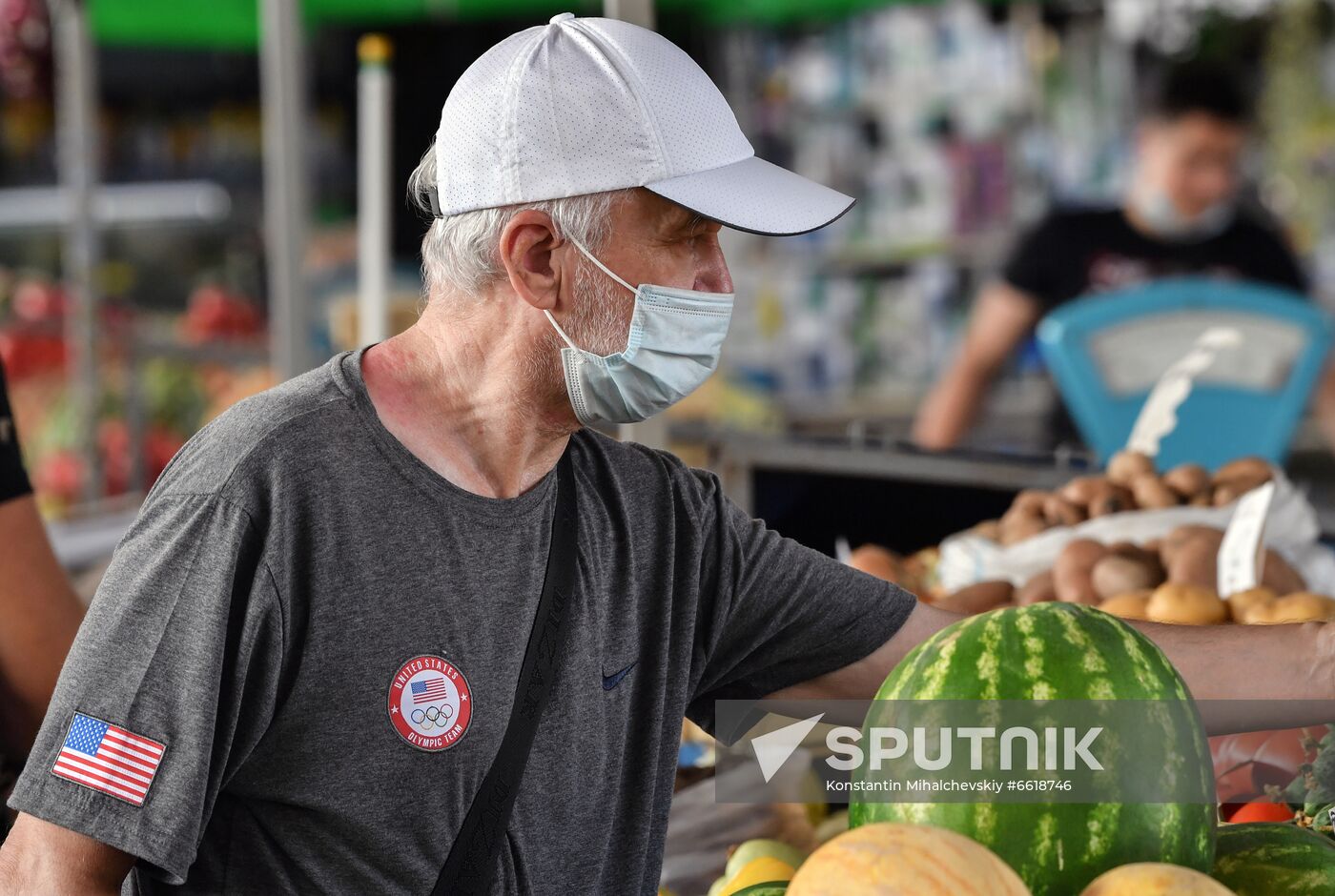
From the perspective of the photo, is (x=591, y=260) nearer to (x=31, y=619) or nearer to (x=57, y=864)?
(x=57, y=864)

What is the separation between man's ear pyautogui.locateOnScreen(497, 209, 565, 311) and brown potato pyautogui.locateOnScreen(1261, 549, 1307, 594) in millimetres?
1097

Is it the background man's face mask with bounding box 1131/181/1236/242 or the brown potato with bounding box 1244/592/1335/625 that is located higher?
the background man's face mask with bounding box 1131/181/1236/242

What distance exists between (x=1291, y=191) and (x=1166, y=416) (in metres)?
3.45

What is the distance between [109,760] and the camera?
1.21 meters

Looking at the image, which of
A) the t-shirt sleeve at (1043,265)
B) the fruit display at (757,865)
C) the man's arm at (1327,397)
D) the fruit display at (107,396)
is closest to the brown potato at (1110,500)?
the fruit display at (757,865)

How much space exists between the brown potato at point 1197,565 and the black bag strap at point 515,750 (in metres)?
0.94

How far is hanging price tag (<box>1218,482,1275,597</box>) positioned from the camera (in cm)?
189

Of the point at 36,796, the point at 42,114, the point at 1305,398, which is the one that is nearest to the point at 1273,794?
the point at 36,796

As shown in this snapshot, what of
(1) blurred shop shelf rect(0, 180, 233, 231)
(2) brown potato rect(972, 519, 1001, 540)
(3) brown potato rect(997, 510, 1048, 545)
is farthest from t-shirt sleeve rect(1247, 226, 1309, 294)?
(1) blurred shop shelf rect(0, 180, 233, 231)

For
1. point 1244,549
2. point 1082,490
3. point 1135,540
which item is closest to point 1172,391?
point 1082,490

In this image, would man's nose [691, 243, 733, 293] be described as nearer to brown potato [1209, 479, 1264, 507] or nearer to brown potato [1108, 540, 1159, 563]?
brown potato [1108, 540, 1159, 563]

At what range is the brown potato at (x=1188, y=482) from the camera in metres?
2.40

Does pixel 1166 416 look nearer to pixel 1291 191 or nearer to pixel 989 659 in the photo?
pixel 989 659

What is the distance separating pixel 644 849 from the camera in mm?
1612
